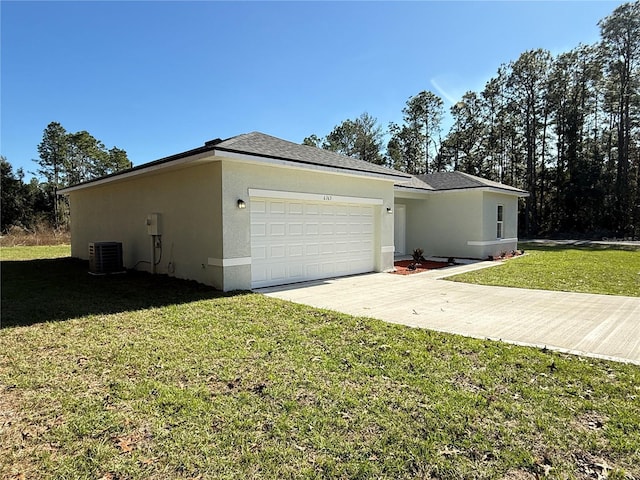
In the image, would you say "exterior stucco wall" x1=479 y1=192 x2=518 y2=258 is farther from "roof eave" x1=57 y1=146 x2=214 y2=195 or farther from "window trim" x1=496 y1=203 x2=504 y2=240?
"roof eave" x1=57 y1=146 x2=214 y2=195

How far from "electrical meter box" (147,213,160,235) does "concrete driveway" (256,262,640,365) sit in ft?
12.8

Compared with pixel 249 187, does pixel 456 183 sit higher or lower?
higher

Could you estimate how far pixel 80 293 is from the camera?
8.63 metres

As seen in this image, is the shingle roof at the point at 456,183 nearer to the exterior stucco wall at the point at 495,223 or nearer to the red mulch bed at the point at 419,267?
the exterior stucco wall at the point at 495,223

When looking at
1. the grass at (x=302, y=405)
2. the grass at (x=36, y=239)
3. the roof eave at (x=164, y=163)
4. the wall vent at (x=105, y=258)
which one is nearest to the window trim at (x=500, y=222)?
the grass at (x=302, y=405)

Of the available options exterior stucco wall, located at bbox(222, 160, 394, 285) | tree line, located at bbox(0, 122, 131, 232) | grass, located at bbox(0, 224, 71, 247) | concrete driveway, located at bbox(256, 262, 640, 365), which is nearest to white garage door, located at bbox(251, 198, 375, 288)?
exterior stucco wall, located at bbox(222, 160, 394, 285)

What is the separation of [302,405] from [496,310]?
16.7ft

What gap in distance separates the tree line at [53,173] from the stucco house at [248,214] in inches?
955

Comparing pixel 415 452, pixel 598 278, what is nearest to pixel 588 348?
pixel 415 452

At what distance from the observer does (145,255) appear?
11.9 metres

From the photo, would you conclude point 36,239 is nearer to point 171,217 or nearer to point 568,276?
point 171,217

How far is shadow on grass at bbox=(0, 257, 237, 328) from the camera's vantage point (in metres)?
6.89

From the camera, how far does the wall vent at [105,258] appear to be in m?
11.4

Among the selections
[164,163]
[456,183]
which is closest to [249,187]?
[164,163]
